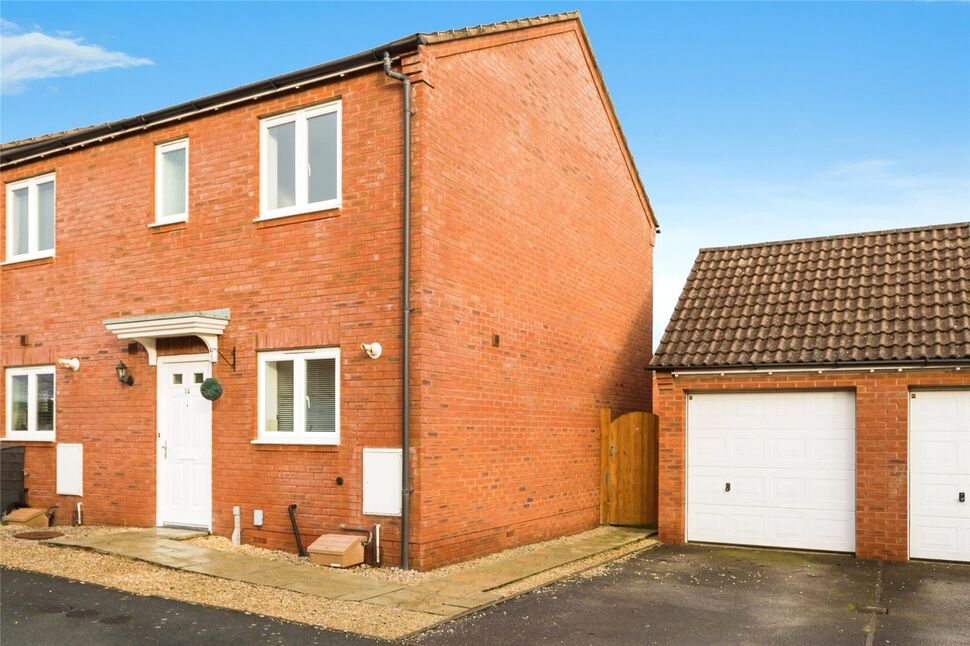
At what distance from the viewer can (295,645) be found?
25.4 feet

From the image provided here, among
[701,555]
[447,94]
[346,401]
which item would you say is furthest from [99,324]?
[701,555]

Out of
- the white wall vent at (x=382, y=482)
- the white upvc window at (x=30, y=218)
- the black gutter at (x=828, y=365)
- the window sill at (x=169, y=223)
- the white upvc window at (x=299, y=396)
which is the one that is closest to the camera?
the white wall vent at (x=382, y=482)

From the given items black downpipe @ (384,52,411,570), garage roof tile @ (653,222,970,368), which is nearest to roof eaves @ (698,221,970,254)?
garage roof tile @ (653,222,970,368)

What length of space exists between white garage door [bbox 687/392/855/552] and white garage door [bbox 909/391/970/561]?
79cm

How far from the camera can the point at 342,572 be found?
10680mm

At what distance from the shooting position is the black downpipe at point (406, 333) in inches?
430

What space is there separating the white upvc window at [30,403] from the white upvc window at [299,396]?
4728 millimetres

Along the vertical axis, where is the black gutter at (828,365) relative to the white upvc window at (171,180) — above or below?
below

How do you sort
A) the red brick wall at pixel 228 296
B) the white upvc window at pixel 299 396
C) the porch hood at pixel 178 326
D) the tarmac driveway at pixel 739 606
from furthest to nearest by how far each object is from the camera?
the porch hood at pixel 178 326
the white upvc window at pixel 299 396
the red brick wall at pixel 228 296
the tarmac driveway at pixel 739 606

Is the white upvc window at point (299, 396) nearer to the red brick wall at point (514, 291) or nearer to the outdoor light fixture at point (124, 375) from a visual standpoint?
the red brick wall at point (514, 291)

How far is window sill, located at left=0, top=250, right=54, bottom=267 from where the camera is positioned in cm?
1500

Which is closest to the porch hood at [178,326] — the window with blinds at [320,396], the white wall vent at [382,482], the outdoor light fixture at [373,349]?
the window with blinds at [320,396]

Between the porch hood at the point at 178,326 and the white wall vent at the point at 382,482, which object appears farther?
the porch hood at the point at 178,326

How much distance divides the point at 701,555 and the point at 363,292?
5863 millimetres
